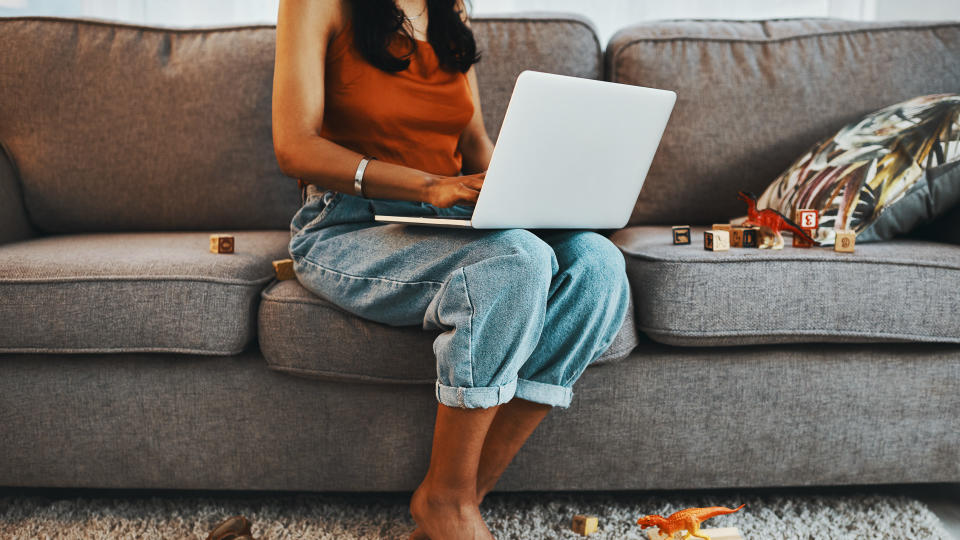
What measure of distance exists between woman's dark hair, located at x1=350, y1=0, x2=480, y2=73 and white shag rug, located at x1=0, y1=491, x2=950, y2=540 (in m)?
0.73

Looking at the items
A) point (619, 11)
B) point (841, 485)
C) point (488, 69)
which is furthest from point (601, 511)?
point (619, 11)

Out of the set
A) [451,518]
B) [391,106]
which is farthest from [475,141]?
[451,518]

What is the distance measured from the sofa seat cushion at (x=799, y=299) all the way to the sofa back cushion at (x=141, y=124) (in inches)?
27.3

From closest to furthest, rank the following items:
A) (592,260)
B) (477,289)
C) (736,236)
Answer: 1. (477,289)
2. (592,260)
3. (736,236)

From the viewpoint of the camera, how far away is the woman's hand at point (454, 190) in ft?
2.75

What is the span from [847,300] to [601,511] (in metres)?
0.52

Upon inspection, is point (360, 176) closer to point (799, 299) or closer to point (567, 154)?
point (567, 154)

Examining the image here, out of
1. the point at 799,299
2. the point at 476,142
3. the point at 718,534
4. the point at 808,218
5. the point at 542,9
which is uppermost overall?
the point at 542,9

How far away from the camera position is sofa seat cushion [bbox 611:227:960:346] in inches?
40.2

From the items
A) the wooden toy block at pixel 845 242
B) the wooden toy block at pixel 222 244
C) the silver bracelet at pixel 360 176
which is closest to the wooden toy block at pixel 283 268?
the wooden toy block at pixel 222 244

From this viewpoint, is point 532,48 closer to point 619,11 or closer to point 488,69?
point 488,69

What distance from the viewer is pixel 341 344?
0.99 metres

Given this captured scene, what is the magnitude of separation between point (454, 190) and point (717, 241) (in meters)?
0.50

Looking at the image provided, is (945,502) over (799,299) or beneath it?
beneath
